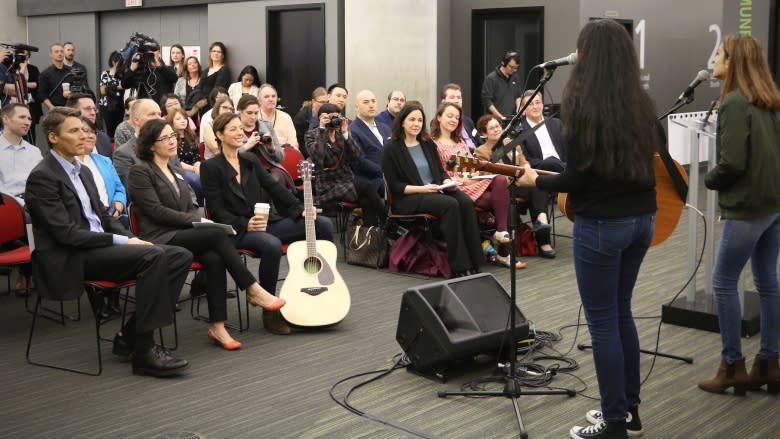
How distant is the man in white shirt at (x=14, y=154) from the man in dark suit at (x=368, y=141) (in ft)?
8.29

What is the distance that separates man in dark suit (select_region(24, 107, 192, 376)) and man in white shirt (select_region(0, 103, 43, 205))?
156 cm

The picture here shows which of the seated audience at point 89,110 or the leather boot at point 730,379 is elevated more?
the seated audience at point 89,110

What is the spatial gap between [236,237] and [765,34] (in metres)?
6.90

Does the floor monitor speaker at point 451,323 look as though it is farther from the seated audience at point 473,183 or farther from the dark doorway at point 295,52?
the dark doorway at point 295,52

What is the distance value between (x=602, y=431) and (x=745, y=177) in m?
1.28

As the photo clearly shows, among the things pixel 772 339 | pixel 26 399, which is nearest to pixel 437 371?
pixel 772 339

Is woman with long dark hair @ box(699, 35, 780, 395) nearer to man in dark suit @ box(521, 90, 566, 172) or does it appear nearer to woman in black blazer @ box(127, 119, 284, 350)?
woman in black blazer @ box(127, 119, 284, 350)

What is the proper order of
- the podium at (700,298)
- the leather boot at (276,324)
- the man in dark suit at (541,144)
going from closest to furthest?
the podium at (700,298), the leather boot at (276,324), the man in dark suit at (541,144)

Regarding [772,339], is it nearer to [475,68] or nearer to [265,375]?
[265,375]

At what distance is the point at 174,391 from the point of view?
14.3 feet

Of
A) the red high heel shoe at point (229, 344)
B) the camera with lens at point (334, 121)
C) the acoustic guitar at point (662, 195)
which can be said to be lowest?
the red high heel shoe at point (229, 344)

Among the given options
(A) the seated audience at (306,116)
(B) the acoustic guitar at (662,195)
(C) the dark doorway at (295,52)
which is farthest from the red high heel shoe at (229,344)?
(C) the dark doorway at (295,52)

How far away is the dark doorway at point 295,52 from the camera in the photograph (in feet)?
40.7

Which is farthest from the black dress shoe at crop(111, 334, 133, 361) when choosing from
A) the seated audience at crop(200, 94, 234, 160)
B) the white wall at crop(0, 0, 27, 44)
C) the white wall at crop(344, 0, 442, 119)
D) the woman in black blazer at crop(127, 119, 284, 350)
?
the white wall at crop(0, 0, 27, 44)
